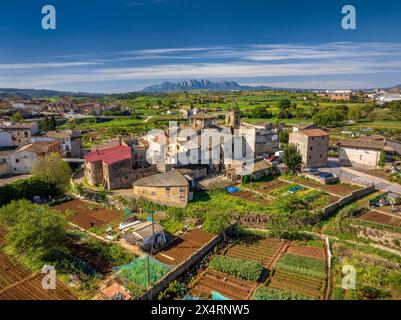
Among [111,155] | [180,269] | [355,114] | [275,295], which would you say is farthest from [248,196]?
[355,114]

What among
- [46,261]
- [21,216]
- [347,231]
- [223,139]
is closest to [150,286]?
[46,261]

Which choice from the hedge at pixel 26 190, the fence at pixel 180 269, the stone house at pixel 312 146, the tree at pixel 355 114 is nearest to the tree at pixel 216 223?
the fence at pixel 180 269

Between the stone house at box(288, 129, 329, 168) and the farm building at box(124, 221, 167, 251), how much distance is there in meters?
21.3

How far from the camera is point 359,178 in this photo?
32.1m

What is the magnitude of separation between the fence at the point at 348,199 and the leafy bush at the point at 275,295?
10.4 meters

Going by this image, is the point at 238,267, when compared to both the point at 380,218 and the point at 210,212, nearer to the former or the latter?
the point at 210,212

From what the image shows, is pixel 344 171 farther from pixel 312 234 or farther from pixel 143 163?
pixel 143 163

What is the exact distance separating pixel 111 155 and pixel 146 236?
47.2 ft

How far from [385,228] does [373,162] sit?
17913 millimetres

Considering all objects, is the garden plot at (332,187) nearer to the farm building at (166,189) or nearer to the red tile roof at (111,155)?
the farm building at (166,189)

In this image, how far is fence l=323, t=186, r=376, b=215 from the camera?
24938mm

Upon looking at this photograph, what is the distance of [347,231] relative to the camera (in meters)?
22.4

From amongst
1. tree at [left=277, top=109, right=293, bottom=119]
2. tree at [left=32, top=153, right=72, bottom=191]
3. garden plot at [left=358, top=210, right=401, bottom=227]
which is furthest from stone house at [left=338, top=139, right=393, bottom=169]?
tree at [left=277, top=109, right=293, bottom=119]
